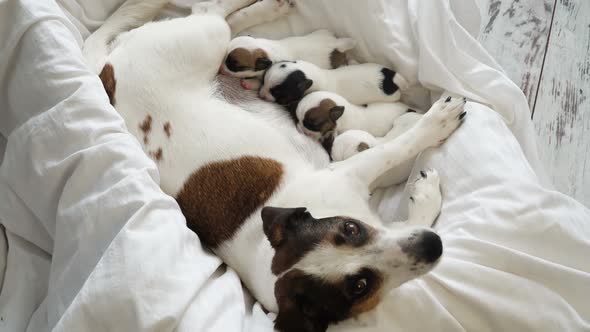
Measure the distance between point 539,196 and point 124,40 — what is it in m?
1.90

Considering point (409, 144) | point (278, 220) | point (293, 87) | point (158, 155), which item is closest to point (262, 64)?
point (293, 87)

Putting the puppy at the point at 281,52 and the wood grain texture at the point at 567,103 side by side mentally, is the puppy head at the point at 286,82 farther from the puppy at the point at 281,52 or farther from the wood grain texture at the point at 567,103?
the wood grain texture at the point at 567,103

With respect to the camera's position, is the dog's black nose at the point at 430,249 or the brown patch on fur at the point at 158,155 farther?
the brown patch on fur at the point at 158,155

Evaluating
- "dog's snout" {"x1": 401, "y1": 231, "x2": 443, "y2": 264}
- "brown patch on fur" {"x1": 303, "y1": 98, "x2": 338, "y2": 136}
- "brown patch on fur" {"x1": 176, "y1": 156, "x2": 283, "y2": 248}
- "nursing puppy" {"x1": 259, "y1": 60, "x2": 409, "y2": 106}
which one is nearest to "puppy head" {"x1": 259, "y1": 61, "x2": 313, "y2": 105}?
"nursing puppy" {"x1": 259, "y1": 60, "x2": 409, "y2": 106}

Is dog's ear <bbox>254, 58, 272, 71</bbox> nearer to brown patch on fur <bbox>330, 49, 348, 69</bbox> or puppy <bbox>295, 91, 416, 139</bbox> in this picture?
puppy <bbox>295, 91, 416, 139</bbox>

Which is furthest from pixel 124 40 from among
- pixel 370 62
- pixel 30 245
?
pixel 370 62

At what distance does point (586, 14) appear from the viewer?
3.12 metres

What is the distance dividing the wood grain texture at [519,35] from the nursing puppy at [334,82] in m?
0.70

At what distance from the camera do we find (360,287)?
1.81 meters

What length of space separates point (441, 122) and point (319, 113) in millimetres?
549

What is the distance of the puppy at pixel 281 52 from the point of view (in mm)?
2572

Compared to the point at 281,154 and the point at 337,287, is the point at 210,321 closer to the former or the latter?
the point at 337,287

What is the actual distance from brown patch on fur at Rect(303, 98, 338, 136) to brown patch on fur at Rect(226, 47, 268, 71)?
372mm

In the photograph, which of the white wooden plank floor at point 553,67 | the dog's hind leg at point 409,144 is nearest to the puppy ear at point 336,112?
the dog's hind leg at point 409,144
